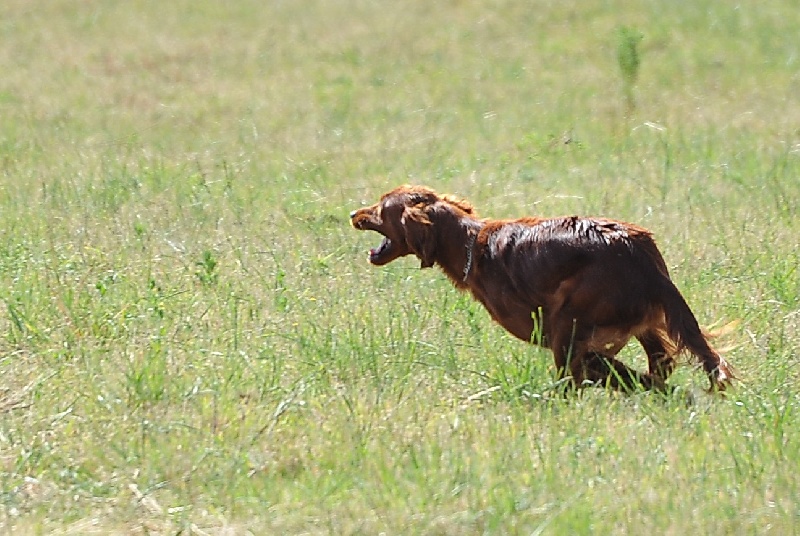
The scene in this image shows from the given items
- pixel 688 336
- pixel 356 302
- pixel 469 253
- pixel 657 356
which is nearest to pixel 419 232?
pixel 469 253

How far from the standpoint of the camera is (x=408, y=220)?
5.90 metres

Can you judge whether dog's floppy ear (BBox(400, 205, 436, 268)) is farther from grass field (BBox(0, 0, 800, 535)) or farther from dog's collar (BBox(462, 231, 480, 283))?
grass field (BBox(0, 0, 800, 535))

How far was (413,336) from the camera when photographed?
19.4 feet

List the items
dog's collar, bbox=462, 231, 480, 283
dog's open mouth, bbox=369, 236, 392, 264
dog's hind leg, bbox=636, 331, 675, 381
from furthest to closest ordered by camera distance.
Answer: dog's open mouth, bbox=369, 236, 392, 264, dog's collar, bbox=462, 231, 480, 283, dog's hind leg, bbox=636, 331, 675, 381

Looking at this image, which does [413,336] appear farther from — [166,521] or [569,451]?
[166,521]

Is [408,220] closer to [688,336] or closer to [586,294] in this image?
[586,294]

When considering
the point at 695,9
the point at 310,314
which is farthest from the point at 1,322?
the point at 695,9

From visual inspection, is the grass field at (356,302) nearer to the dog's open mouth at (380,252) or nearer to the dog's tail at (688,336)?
the dog's tail at (688,336)

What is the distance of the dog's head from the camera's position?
588cm

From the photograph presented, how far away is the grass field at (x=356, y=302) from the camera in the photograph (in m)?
4.39

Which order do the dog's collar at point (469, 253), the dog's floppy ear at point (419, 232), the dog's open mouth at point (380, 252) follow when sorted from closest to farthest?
the dog's collar at point (469, 253), the dog's floppy ear at point (419, 232), the dog's open mouth at point (380, 252)

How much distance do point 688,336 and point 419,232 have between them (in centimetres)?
132

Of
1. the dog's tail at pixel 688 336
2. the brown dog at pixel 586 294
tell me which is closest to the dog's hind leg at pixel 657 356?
the brown dog at pixel 586 294

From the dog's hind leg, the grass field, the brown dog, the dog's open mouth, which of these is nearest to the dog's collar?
the brown dog
